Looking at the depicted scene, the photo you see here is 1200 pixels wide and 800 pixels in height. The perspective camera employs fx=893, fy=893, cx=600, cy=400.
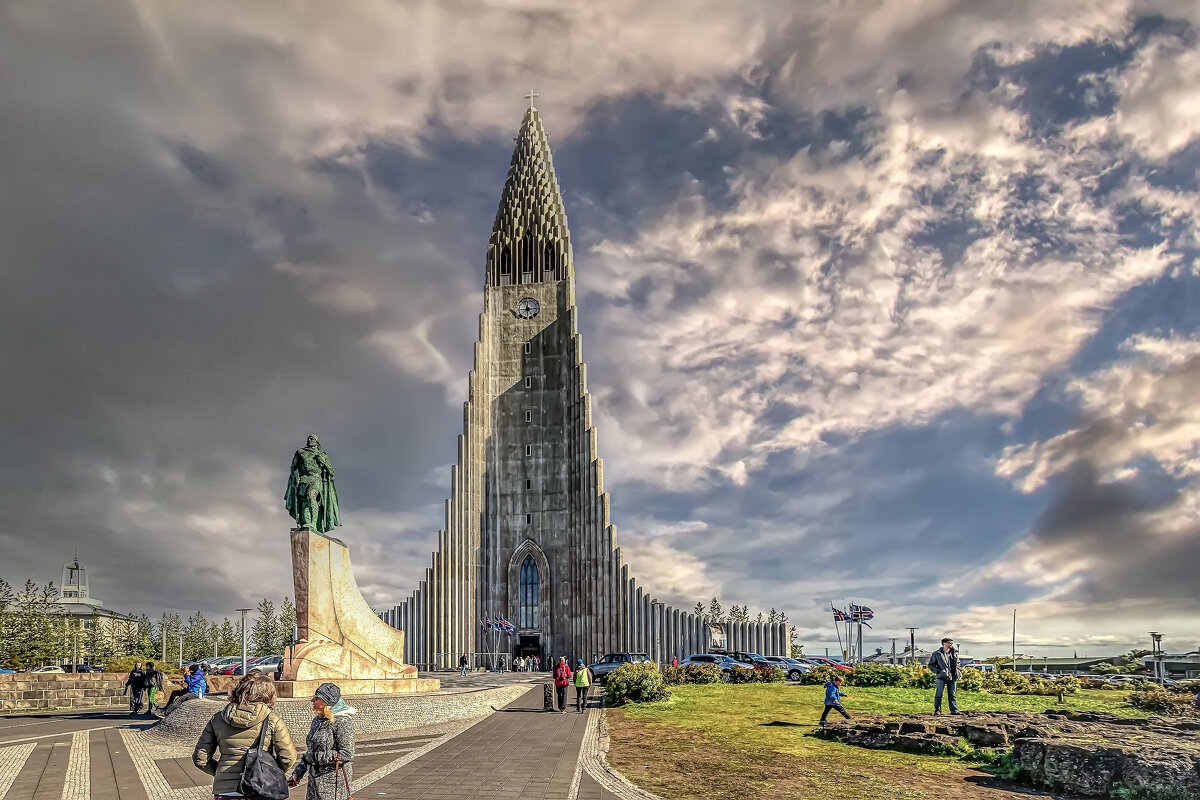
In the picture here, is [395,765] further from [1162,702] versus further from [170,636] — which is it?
[170,636]

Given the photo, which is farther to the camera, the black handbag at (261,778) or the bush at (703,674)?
the bush at (703,674)

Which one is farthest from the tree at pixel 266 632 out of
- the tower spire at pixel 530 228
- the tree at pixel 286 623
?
the tower spire at pixel 530 228

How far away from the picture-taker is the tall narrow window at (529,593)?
59.2 m

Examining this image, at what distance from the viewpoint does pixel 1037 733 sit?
528 inches

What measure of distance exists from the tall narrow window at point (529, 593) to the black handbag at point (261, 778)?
175 feet

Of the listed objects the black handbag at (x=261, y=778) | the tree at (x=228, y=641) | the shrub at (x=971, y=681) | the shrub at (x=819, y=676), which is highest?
the black handbag at (x=261, y=778)

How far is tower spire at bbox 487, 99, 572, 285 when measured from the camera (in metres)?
65.4

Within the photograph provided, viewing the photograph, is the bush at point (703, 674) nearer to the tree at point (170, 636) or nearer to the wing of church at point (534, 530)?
the wing of church at point (534, 530)

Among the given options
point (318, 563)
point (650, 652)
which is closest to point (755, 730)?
point (318, 563)

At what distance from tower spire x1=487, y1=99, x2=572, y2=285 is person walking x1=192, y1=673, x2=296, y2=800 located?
5845 centimetres

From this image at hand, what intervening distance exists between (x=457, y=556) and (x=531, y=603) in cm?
589

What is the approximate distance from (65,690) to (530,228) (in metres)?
45.7

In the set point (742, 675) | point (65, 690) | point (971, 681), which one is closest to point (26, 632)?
point (65, 690)

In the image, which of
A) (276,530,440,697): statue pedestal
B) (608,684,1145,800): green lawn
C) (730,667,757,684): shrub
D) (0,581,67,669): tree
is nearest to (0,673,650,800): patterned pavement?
(608,684,1145,800): green lawn
